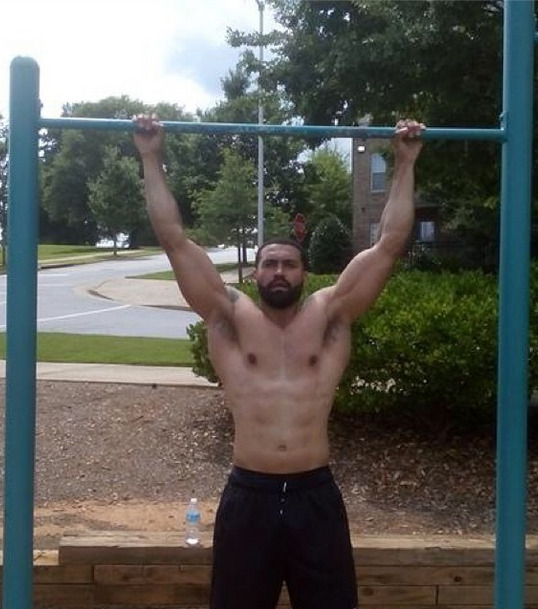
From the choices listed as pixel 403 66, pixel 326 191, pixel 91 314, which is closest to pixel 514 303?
pixel 403 66

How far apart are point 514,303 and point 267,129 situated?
38.1 inches

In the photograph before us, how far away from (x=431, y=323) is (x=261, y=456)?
3.04 meters

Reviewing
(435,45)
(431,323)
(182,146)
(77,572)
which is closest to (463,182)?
(435,45)

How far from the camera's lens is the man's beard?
3004mm

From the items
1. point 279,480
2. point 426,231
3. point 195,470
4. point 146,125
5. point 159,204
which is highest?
point 426,231

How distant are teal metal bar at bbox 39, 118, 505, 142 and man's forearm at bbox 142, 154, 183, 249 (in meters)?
0.13

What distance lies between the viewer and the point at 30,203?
2.94 metres

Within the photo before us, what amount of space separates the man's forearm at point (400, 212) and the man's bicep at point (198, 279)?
55 cm

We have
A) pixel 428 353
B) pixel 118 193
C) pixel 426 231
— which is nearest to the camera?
pixel 428 353

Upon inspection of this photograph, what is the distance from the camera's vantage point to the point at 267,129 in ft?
10.2

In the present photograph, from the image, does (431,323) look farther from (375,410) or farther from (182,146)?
(182,146)

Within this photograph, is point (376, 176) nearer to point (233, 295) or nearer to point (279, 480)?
point (233, 295)

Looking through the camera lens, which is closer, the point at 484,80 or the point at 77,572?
the point at 77,572

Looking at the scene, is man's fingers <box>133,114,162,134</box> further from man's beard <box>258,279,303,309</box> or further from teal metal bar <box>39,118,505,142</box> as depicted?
man's beard <box>258,279,303,309</box>
